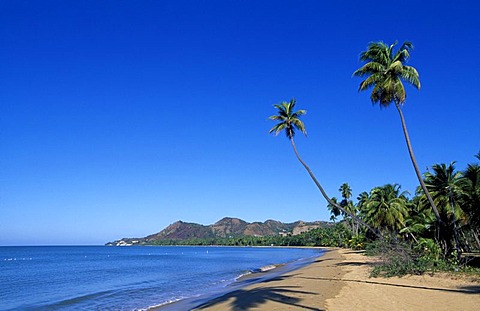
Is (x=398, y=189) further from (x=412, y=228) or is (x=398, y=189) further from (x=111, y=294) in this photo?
(x=111, y=294)

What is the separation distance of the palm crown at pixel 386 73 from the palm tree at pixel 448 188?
571 centimetres

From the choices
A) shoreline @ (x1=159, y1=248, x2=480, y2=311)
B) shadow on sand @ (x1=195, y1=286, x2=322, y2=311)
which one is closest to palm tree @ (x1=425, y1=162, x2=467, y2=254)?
shoreline @ (x1=159, y1=248, x2=480, y2=311)

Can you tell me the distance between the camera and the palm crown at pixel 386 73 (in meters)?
22.8

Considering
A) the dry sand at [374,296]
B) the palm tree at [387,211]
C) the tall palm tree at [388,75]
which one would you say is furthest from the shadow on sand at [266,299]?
the palm tree at [387,211]

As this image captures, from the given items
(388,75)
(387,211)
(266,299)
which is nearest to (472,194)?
(388,75)

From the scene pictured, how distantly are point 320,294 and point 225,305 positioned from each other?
4513 millimetres

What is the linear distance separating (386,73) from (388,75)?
0.20 m

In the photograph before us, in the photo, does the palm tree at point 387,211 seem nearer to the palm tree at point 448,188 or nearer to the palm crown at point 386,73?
the palm tree at point 448,188

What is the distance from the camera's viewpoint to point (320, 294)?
58.0 ft

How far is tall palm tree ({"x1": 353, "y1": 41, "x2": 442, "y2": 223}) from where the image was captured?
2278 cm

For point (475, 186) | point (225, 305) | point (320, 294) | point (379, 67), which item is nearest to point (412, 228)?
point (475, 186)

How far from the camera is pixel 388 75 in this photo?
76.6 feet

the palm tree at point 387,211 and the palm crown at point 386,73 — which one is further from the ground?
the palm crown at point 386,73

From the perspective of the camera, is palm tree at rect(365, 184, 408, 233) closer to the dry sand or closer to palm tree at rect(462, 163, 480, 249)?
palm tree at rect(462, 163, 480, 249)
